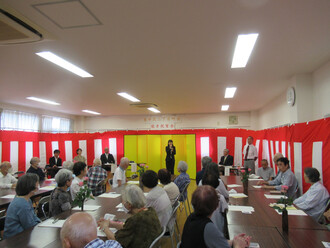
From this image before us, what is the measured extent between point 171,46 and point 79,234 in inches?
98.3

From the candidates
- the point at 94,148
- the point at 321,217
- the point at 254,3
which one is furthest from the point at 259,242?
the point at 94,148

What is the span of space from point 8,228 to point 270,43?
3719 mm

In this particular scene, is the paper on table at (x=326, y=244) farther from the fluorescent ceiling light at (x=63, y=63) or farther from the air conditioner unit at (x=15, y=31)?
the fluorescent ceiling light at (x=63, y=63)

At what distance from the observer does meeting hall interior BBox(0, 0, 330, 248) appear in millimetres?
1995

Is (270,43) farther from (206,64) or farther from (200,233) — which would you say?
(200,233)

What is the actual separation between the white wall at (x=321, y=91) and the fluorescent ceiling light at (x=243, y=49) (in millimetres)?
1407

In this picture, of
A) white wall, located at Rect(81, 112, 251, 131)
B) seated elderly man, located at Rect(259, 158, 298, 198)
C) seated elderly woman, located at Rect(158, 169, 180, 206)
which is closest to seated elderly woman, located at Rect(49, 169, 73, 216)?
seated elderly woman, located at Rect(158, 169, 180, 206)

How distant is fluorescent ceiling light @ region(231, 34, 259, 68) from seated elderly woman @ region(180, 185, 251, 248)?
202cm

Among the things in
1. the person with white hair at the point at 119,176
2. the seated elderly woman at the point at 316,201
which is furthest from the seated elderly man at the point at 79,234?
the person with white hair at the point at 119,176

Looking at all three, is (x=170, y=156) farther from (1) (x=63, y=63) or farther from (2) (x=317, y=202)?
(2) (x=317, y=202)

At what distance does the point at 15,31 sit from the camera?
95.1 inches

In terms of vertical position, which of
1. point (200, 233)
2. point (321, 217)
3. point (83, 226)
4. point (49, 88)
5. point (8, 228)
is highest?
point (49, 88)

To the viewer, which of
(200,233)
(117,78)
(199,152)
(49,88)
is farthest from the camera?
(199,152)

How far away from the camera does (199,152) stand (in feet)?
30.2
